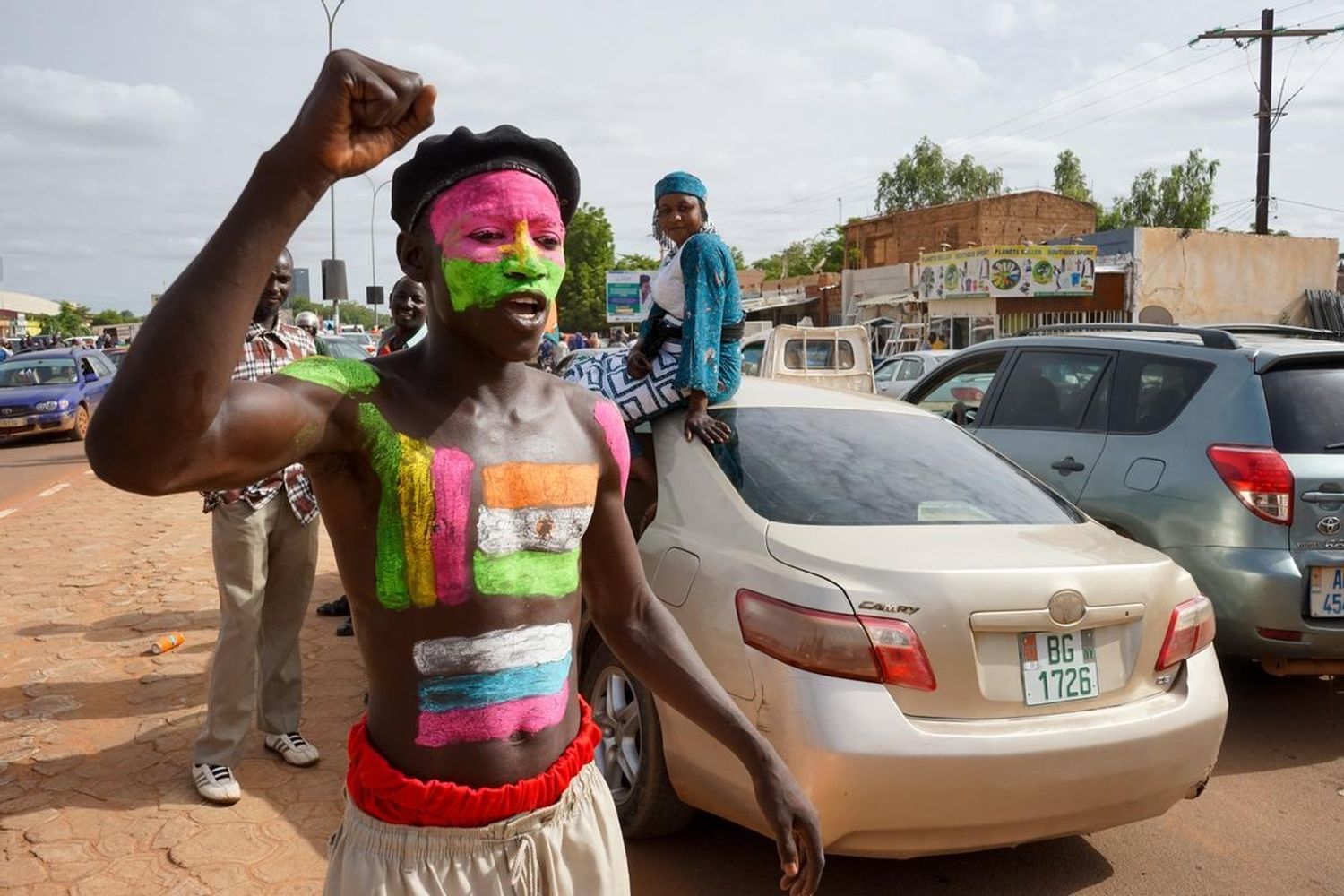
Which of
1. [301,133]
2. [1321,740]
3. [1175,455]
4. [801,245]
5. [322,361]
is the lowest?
[1321,740]

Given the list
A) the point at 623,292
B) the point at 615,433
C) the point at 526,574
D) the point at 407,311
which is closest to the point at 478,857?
the point at 526,574

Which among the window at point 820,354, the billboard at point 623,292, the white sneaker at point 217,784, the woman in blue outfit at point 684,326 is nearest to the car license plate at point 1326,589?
the woman in blue outfit at point 684,326

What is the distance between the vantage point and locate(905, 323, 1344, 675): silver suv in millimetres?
4562

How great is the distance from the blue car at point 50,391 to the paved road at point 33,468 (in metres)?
0.34

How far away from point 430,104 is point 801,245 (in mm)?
74364

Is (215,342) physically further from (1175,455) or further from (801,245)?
(801,245)

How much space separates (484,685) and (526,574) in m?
0.19

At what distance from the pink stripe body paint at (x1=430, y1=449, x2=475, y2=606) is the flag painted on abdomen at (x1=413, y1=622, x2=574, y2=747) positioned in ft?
0.28

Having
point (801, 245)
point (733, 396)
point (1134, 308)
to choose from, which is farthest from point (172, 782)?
point (801, 245)

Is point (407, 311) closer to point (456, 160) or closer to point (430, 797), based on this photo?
point (456, 160)

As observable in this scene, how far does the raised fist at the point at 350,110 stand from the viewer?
133 centimetres

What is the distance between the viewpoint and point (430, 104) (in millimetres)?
1402

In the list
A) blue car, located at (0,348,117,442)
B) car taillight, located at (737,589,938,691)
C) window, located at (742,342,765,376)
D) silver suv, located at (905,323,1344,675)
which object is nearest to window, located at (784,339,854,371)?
window, located at (742,342,765,376)

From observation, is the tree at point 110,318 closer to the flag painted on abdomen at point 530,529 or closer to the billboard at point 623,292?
the billboard at point 623,292
